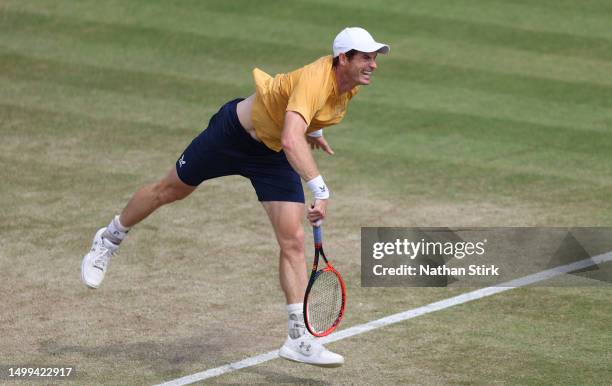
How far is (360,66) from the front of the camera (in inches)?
343

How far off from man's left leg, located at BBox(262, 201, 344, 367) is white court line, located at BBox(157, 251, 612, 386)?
1.31 feet

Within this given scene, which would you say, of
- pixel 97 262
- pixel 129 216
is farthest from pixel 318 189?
pixel 97 262

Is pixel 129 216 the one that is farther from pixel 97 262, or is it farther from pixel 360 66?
pixel 360 66

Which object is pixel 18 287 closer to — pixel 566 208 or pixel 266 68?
pixel 566 208

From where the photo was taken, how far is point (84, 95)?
16.0 metres

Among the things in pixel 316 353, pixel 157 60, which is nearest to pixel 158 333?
pixel 316 353

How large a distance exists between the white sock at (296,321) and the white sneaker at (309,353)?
0.12 feet

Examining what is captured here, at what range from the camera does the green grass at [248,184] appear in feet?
30.3

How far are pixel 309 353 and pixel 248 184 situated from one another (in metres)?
4.78

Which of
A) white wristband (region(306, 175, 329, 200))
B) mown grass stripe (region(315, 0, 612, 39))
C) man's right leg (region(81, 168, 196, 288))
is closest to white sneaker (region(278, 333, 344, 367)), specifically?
white wristband (region(306, 175, 329, 200))

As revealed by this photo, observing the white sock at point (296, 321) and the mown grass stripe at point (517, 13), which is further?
the mown grass stripe at point (517, 13)

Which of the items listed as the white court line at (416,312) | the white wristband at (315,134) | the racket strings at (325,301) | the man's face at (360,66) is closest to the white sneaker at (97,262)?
the white court line at (416,312)

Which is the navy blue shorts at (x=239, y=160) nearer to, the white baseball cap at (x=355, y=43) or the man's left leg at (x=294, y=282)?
the man's left leg at (x=294, y=282)

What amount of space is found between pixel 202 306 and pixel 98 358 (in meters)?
1.25
